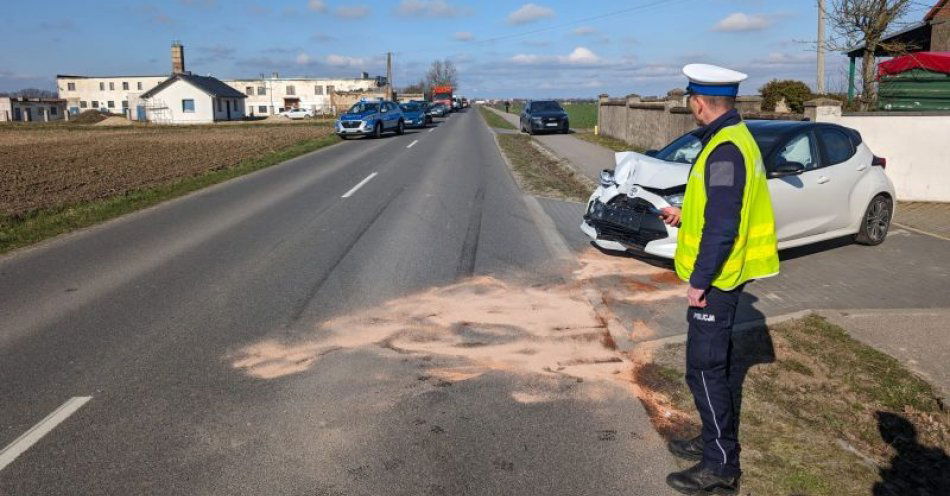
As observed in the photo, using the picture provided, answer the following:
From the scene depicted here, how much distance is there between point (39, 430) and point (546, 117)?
3258 centimetres

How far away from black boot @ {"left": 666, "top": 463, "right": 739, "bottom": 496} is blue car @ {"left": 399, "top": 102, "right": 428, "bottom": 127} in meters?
41.5

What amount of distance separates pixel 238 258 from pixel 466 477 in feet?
18.5

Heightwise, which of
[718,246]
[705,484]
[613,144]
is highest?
[613,144]

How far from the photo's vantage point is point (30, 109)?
96188 mm

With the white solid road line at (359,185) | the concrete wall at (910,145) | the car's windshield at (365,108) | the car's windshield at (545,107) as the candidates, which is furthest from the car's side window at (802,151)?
the car's windshield at (545,107)

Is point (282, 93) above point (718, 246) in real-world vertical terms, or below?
above

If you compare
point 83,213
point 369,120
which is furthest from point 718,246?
point 369,120

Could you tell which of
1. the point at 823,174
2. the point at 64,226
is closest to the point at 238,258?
the point at 64,226

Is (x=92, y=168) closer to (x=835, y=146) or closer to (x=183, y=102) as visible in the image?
(x=835, y=146)

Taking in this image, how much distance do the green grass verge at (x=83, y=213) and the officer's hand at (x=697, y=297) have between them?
9.15m

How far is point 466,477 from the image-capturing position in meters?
3.52

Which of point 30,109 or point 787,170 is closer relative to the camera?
point 787,170

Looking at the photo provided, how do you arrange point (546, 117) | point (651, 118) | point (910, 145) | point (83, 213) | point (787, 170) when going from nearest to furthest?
1. point (787, 170)
2. point (910, 145)
3. point (83, 213)
4. point (651, 118)
5. point (546, 117)

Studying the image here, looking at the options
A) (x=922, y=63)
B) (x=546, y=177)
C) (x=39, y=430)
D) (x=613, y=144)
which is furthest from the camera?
(x=613, y=144)
